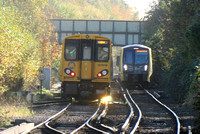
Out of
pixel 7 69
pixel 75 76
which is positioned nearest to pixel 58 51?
pixel 7 69

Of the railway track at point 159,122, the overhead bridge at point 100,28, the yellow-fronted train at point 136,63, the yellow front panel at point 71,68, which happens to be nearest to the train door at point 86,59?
the yellow front panel at point 71,68

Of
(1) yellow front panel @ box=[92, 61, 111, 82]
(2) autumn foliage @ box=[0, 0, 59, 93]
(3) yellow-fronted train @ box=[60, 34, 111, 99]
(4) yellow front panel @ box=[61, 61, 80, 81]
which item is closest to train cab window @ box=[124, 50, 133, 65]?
(2) autumn foliage @ box=[0, 0, 59, 93]

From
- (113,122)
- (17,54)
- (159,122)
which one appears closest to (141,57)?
(17,54)

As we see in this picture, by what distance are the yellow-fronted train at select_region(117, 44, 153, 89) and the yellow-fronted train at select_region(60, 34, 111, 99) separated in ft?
30.3

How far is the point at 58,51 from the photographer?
40.1m

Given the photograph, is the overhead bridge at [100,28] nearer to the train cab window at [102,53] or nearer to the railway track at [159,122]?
the train cab window at [102,53]

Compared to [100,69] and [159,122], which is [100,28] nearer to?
[100,69]

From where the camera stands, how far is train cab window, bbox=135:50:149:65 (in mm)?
25719

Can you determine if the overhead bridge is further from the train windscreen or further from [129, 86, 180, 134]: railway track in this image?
[129, 86, 180, 134]: railway track

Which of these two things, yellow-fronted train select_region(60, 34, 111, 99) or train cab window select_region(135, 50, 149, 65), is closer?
yellow-fronted train select_region(60, 34, 111, 99)

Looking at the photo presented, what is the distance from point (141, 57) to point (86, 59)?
9.86 meters

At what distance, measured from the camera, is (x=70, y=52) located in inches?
657

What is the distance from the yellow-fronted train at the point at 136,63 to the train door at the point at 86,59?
946cm

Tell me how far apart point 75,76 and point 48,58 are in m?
20.2
